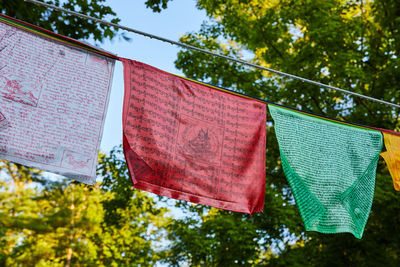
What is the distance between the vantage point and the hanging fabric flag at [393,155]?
12.4ft

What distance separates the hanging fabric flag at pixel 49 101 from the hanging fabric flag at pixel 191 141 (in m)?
0.29

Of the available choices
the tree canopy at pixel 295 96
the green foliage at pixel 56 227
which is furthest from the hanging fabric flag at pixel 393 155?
the green foliage at pixel 56 227

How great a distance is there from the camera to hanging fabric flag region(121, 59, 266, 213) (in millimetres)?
2799

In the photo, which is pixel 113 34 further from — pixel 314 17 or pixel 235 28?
pixel 314 17

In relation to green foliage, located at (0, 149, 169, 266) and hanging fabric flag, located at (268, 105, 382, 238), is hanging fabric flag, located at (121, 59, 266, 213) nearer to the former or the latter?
hanging fabric flag, located at (268, 105, 382, 238)

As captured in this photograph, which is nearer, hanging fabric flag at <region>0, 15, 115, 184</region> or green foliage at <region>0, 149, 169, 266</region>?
hanging fabric flag at <region>0, 15, 115, 184</region>

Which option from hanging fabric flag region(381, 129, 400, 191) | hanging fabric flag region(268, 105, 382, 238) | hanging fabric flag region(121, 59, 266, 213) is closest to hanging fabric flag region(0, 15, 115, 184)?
hanging fabric flag region(121, 59, 266, 213)

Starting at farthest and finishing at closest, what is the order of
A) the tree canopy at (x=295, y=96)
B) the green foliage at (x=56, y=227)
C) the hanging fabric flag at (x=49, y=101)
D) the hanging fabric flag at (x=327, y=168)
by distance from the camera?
the green foliage at (x=56, y=227) < the tree canopy at (x=295, y=96) < the hanging fabric flag at (x=327, y=168) < the hanging fabric flag at (x=49, y=101)

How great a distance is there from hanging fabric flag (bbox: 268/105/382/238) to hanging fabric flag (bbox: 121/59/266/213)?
0.92ft

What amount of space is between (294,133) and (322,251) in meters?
6.02

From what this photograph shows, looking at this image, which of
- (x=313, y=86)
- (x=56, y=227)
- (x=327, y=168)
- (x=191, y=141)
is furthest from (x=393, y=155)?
(x=56, y=227)

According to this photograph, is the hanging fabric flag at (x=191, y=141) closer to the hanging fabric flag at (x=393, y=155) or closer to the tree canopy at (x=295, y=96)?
the hanging fabric flag at (x=393, y=155)

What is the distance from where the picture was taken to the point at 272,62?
911 centimetres

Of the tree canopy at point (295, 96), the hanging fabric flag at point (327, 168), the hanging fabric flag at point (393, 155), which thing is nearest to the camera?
the hanging fabric flag at point (327, 168)
